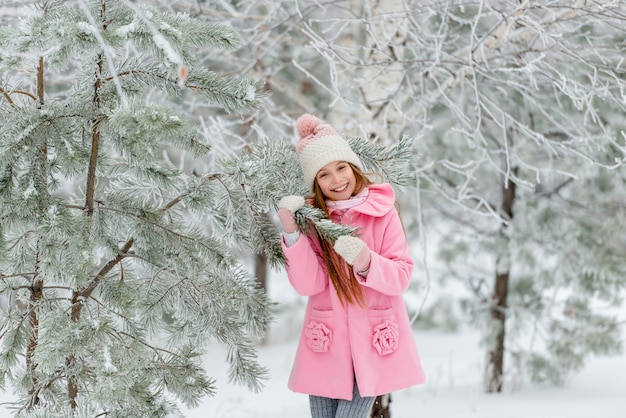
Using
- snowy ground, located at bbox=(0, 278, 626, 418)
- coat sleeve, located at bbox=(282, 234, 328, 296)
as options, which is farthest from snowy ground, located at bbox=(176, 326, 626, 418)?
coat sleeve, located at bbox=(282, 234, 328, 296)

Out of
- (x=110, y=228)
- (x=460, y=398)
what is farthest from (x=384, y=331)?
(x=460, y=398)

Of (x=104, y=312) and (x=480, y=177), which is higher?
(x=480, y=177)

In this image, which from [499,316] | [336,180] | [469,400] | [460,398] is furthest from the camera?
[499,316]

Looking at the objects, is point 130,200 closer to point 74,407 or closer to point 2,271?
point 2,271

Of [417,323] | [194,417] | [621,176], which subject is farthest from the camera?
[417,323]

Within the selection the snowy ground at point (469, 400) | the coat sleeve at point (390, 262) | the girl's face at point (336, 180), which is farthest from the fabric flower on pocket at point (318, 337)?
the snowy ground at point (469, 400)

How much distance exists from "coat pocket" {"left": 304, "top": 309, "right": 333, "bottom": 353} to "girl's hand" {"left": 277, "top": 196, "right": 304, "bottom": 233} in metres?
0.47

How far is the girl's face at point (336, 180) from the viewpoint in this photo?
276cm

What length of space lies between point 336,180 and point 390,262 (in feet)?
1.34

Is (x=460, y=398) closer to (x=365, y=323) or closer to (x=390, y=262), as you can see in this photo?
(x=365, y=323)

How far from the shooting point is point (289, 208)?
250cm

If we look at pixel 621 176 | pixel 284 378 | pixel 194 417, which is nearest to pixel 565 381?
pixel 621 176

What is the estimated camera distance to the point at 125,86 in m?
2.34

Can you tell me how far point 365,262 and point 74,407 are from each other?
1.18m
